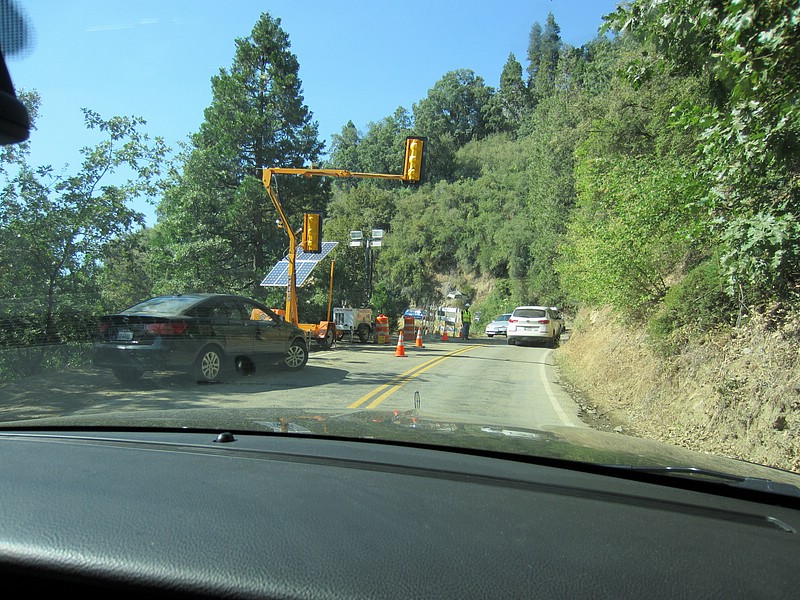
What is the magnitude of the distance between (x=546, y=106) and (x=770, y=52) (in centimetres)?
5100

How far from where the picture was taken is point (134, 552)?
5.67ft

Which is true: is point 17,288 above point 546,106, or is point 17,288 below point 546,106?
below

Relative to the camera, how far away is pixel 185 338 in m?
10.8

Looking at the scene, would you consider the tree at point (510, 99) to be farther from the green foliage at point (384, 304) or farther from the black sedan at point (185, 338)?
the black sedan at point (185, 338)

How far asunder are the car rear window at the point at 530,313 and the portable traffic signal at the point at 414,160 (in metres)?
15.9

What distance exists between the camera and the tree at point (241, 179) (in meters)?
27.3

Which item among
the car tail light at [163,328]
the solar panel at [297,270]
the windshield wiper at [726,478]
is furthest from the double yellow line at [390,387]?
the windshield wiper at [726,478]

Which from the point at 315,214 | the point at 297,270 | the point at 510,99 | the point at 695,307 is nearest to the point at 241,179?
the point at 297,270

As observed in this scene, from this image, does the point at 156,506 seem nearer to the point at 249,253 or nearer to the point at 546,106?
the point at 249,253

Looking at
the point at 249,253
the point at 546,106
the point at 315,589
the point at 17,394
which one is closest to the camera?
the point at 315,589

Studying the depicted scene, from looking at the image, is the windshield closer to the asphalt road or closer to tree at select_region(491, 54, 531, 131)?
the asphalt road

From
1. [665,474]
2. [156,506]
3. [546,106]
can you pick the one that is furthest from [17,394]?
[546,106]

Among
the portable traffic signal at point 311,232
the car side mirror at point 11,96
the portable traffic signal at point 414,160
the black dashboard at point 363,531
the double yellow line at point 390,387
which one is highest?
the portable traffic signal at point 414,160

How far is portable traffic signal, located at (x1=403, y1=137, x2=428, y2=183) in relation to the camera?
14.5 meters
